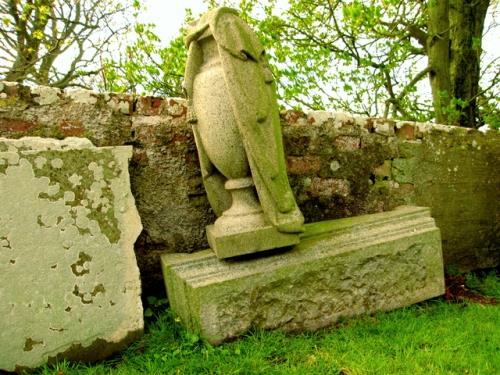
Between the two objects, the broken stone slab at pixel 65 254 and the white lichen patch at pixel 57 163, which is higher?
the white lichen patch at pixel 57 163

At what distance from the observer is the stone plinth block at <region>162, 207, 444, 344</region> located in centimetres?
187

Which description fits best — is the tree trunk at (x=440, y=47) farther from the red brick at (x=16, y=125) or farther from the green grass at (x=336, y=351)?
the red brick at (x=16, y=125)

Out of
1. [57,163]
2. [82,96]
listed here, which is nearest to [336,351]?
[57,163]

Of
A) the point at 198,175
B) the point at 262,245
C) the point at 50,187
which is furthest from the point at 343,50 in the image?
the point at 50,187

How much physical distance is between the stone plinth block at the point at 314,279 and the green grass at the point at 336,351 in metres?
0.08

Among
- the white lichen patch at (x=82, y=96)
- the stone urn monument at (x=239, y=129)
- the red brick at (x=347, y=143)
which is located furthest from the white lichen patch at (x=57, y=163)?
the red brick at (x=347, y=143)

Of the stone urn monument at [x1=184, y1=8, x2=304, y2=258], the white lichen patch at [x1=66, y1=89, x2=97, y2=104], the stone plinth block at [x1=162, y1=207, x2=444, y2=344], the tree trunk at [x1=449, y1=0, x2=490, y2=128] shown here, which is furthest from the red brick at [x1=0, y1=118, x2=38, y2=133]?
the tree trunk at [x1=449, y1=0, x2=490, y2=128]

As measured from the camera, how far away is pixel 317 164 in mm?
2852

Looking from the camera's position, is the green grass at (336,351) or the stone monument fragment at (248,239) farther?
the stone monument fragment at (248,239)

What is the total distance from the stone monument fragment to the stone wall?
27 centimetres

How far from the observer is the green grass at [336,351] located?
165 cm

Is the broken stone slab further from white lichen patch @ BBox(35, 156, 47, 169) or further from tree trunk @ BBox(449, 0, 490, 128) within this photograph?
tree trunk @ BBox(449, 0, 490, 128)

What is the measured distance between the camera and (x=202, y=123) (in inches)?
80.9

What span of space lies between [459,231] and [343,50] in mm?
3108
